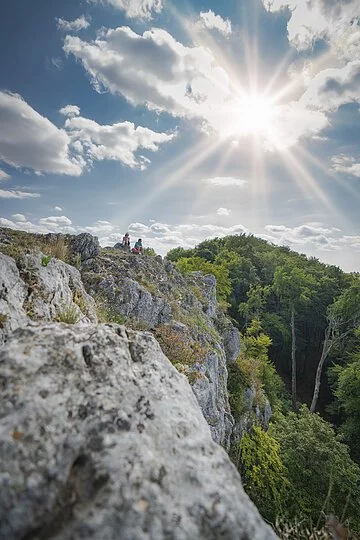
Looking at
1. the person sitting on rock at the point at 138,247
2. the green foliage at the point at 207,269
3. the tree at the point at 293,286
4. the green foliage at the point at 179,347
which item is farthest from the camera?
the tree at the point at 293,286

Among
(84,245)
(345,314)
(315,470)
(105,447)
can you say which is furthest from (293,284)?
(105,447)

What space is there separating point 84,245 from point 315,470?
47.3ft

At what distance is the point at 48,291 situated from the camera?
5535mm

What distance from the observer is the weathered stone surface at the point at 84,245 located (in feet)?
43.6

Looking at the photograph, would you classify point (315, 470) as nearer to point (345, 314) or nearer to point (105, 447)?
point (105, 447)

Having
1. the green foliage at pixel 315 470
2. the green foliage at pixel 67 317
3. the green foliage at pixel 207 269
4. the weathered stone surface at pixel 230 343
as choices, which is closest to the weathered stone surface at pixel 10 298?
the green foliage at pixel 67 317

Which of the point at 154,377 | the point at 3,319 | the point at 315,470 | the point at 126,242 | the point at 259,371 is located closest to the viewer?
the point at 154,377

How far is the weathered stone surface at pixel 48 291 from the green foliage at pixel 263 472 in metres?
10.3

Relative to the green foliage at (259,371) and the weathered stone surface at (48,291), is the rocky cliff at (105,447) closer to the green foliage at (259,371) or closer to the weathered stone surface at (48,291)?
the weathered stone surface at (48,291)

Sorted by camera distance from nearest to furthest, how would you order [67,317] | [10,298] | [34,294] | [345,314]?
[10,298] < [67,317] < [34,294] < [345,314]

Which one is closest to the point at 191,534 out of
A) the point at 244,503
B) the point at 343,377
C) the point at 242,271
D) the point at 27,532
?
the point at 244,503

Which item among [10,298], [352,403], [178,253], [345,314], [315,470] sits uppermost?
[178,253]

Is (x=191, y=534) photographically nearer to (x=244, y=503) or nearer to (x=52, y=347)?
(x=244, y=503)

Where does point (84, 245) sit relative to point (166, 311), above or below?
above
